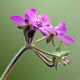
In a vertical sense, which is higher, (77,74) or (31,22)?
(31,22)

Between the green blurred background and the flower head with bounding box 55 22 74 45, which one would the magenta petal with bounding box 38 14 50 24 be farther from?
the green blurred background

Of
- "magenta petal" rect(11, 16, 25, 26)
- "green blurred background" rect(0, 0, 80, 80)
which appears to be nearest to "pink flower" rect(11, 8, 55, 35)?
"magenta petal" rect(11, 16, 25, 26)

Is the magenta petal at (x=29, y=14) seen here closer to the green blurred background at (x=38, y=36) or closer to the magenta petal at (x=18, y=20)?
the magenta petal at (x=18, y=20)

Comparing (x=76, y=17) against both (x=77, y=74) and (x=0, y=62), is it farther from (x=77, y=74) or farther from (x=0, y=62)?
(x=0, y=62)

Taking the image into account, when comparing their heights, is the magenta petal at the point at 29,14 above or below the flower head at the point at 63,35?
above

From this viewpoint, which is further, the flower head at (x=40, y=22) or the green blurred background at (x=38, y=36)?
the green blurred background at (x=38, y=36)

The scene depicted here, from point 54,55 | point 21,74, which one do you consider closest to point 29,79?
point 21,74

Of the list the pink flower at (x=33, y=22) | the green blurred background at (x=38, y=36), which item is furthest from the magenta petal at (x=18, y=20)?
the green blurred background at (x=38, y=36)

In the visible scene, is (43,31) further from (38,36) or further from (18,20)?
(38,36)
